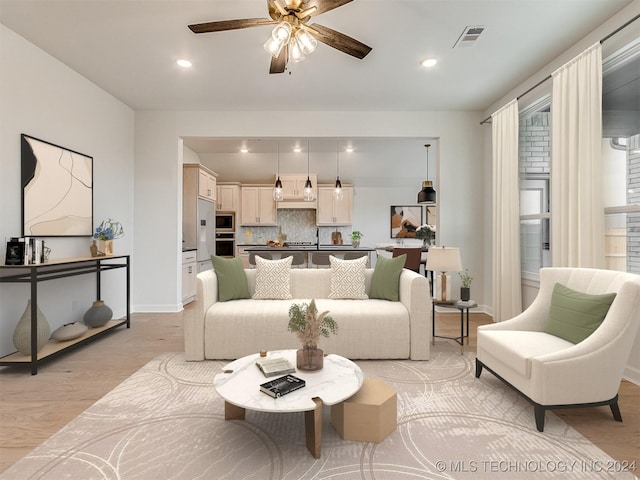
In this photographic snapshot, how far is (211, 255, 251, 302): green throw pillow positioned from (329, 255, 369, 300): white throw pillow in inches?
35.8

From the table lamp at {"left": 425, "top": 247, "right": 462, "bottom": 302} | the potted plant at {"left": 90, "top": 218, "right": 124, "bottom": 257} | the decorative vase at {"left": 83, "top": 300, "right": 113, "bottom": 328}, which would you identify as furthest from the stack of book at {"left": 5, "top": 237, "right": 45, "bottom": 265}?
the table lamp at {"left": 425, "top": 247, "right": 462, "bottom": 302}

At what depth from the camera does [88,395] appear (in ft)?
7.88

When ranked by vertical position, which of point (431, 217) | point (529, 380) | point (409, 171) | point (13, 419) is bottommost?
point (13, 419)

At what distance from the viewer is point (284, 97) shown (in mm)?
4324

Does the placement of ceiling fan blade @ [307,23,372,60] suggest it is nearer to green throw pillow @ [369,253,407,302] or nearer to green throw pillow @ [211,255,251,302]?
green throw pillow @ [369,253,407,302]

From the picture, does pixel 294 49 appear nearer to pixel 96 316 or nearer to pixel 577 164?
pixel 577 164

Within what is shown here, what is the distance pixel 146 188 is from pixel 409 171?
18.2 feet

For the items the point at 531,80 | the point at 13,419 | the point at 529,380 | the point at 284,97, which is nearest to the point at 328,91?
the point at 284,97

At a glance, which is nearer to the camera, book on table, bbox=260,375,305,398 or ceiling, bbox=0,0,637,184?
book on table, bbox=260,375,305,398

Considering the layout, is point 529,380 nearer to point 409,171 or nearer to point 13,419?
point 13,419

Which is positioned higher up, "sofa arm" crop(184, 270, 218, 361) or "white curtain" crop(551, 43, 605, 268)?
"white curtain" crop(551, 43, 605, 268)

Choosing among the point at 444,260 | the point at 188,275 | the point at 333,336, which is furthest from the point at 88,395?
the point at 188,275

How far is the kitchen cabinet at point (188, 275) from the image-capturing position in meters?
5.34

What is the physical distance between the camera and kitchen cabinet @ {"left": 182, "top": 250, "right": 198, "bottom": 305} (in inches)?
210
